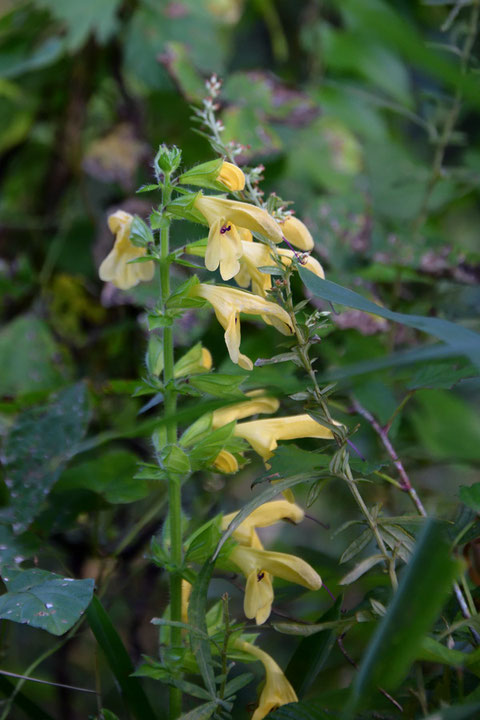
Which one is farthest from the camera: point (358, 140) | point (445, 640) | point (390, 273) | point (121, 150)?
point (358, 140)

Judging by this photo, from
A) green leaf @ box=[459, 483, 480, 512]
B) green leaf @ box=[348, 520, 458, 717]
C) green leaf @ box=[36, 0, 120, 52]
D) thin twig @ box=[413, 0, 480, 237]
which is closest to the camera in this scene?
green leaf @ box=[348, 520, 458, 717]

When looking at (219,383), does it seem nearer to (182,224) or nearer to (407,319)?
(407,319)

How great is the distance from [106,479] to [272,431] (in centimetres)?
18

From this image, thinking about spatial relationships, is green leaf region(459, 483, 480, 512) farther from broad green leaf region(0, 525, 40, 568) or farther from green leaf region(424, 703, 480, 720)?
broad green leaf region(0, 525, 40, 568)

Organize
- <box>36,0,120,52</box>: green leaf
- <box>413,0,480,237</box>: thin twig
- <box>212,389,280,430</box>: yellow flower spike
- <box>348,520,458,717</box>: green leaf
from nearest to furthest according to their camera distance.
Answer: <box>348,520,458,717</box>: green leaf < <box>212,389,280,430</box>: yellow flower spike < <box>413,0,480,237</box>: thin twig < <box>36,0,120,52</box>: green leaf

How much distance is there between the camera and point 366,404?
0.57 meters

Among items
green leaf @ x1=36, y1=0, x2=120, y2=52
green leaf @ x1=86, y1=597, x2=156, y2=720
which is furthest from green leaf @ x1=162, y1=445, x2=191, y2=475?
green leaf @ x1=36, y1=0, x2=120, y2=52

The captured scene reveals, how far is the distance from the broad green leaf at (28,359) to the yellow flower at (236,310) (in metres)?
0.50

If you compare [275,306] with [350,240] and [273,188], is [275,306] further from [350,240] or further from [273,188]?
[273,188]

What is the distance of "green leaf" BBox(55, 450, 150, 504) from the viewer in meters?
0.52

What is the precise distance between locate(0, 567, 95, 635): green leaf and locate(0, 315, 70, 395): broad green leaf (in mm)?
482

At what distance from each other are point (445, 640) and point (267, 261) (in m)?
0.26

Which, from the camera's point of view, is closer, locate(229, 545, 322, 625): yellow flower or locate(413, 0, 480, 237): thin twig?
locate(229, 545, 322, 625): yellow flower

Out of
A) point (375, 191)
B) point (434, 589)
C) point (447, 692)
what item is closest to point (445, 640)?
point (447, 692)
